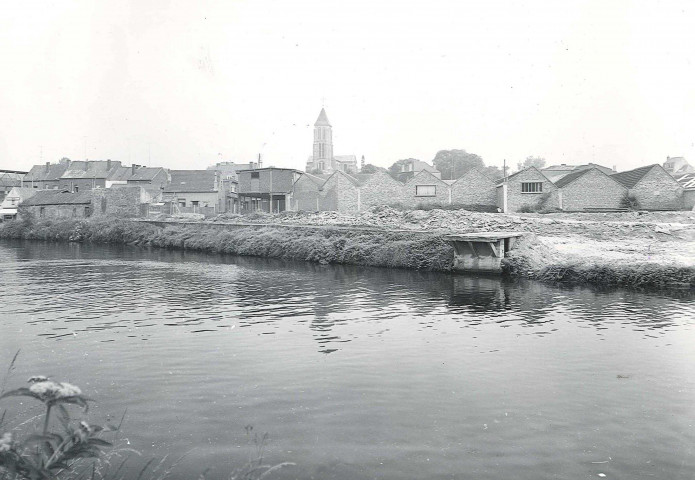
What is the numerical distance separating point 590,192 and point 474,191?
11473mm

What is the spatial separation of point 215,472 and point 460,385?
5.77 m

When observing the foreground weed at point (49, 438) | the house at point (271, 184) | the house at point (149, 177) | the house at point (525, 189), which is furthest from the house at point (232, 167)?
the foreground weed at point (49, 438)

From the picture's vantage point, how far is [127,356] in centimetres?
1312

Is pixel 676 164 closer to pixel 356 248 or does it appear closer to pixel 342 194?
pixel 342 194

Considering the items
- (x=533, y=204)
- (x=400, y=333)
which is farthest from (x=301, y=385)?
(x=533, y=204)

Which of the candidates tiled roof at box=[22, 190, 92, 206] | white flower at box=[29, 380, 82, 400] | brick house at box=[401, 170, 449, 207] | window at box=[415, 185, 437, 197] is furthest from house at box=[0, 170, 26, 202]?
white flower at box=[29, 380, 82, 400]

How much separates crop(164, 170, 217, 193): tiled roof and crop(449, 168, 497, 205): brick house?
1501 inches

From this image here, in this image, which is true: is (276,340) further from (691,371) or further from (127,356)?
(691,371)

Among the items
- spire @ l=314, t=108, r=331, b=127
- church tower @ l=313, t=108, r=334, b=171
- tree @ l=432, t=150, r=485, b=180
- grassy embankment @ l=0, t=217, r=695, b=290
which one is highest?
spire @ l=314, t=108, r=331, b=127

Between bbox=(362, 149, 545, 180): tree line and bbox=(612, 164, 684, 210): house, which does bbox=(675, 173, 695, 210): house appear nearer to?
bbox=(612, 164, 684, 210): house

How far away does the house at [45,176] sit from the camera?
330 ft

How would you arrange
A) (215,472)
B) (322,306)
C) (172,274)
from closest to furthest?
(215,472) < (322,306) < (172,274)

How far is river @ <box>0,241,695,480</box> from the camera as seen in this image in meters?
8.09

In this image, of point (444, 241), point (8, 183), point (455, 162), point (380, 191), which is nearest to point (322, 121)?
point (455, 162)
